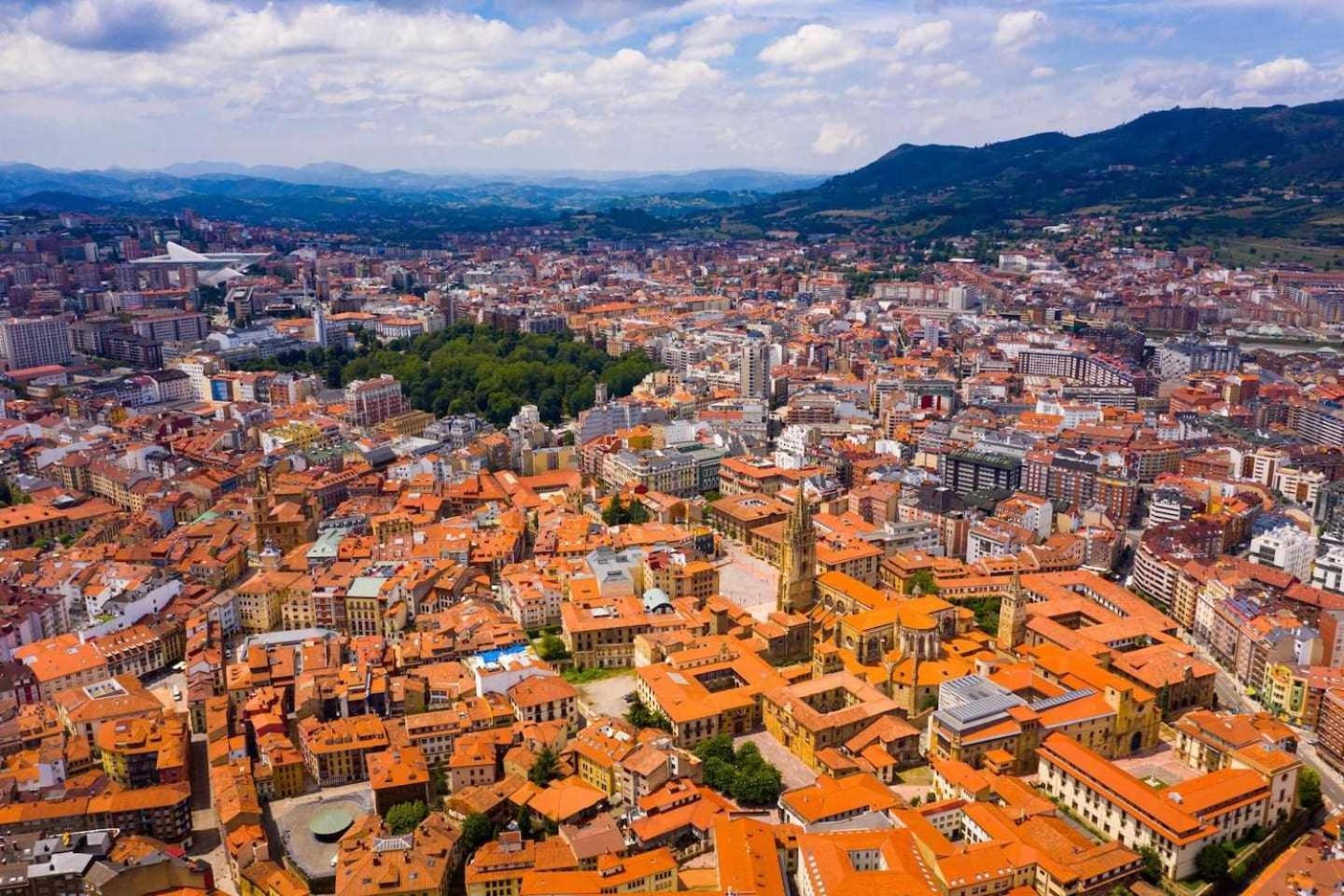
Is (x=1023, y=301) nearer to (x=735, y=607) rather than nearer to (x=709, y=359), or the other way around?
(x=709, y=359)

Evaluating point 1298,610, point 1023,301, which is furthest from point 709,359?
point 1298,610

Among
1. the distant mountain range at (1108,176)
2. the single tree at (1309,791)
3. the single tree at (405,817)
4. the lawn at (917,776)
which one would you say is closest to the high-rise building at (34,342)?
the single tree at (405,817)

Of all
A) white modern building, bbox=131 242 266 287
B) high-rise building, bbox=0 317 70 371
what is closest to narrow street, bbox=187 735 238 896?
high-rise building, bbox=0 317 70 371

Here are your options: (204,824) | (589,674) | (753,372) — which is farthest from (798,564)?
(753,372)

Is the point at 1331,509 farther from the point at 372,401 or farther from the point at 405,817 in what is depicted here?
the point at 372,401

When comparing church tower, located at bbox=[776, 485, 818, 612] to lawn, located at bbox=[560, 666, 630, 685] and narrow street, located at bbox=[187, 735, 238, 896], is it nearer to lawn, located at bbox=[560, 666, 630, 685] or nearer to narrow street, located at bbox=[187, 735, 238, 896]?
lawn, located at bbox=[560, 666, 630, 685]

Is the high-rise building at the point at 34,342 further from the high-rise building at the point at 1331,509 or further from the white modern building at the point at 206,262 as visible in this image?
the high-rise building at the point at 1331,509
